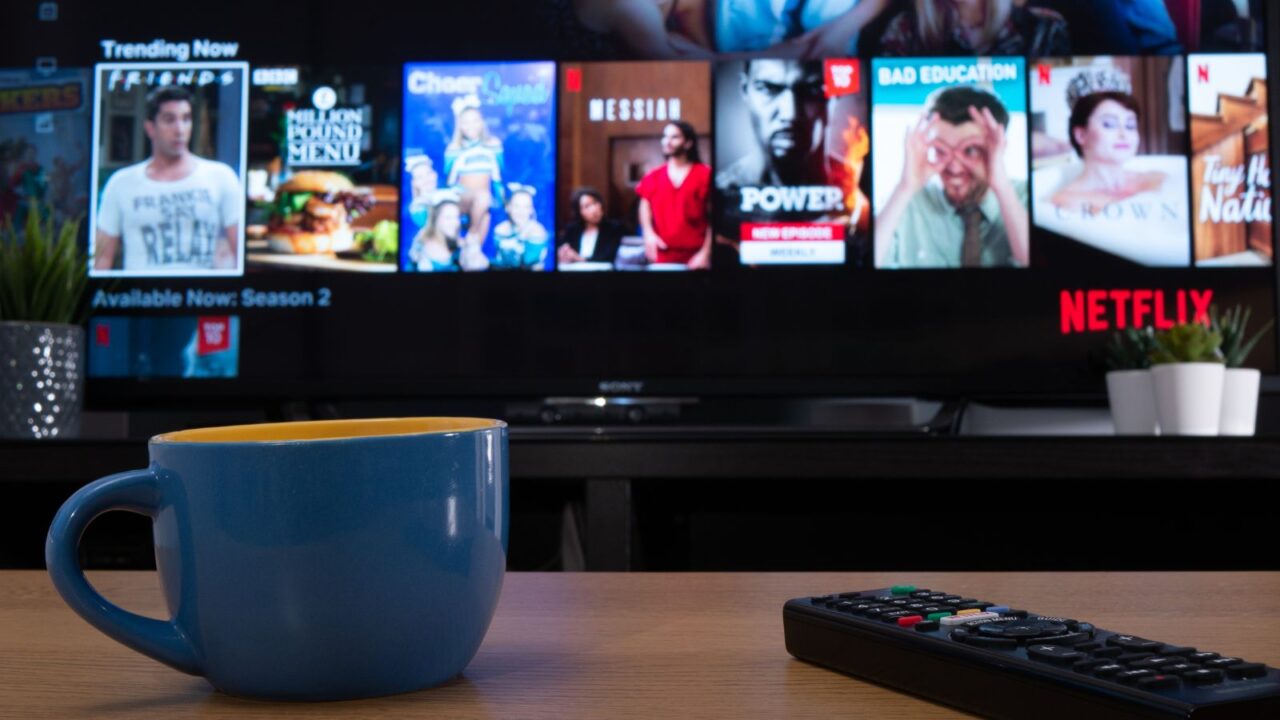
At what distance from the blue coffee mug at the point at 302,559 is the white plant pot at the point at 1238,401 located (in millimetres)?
1373

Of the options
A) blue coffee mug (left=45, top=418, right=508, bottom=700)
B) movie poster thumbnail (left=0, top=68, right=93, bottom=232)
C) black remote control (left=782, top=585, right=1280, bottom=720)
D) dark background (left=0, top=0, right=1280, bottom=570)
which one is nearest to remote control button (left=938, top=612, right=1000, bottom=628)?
black remote control (left=782, top=585, right=1280, bottom=720)

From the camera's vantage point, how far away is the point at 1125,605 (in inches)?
19.1

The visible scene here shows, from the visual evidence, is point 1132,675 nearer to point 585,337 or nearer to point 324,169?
point 585,337

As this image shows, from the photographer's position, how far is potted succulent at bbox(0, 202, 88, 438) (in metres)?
1.49

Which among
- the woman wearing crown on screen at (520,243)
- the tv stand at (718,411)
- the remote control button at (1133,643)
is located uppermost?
the woman wearing crown on screen at (520,243)

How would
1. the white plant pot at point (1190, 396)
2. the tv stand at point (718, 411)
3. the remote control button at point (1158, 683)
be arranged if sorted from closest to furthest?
the remote control button at point (1158, 683), the white plant pot at point (1190, 396), the tv stand at point (718, 411)

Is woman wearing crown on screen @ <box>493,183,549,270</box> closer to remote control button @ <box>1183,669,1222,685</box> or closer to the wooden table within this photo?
the wooden table

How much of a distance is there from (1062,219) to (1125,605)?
1181 millimetres

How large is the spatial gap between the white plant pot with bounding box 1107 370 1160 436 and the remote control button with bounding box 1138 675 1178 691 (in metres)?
1.26

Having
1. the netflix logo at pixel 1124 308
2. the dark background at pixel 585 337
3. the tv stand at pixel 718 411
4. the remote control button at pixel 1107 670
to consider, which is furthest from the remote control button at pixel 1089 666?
the netflix logo at pixel 1124 308

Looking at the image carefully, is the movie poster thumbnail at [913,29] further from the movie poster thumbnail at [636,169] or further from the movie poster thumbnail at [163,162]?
the movie poster thumbnail at [163,162]

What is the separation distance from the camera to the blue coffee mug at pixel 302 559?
319 millimetres

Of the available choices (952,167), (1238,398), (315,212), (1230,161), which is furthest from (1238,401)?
(315,212)

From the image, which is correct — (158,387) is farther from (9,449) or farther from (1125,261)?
(1125,261)
